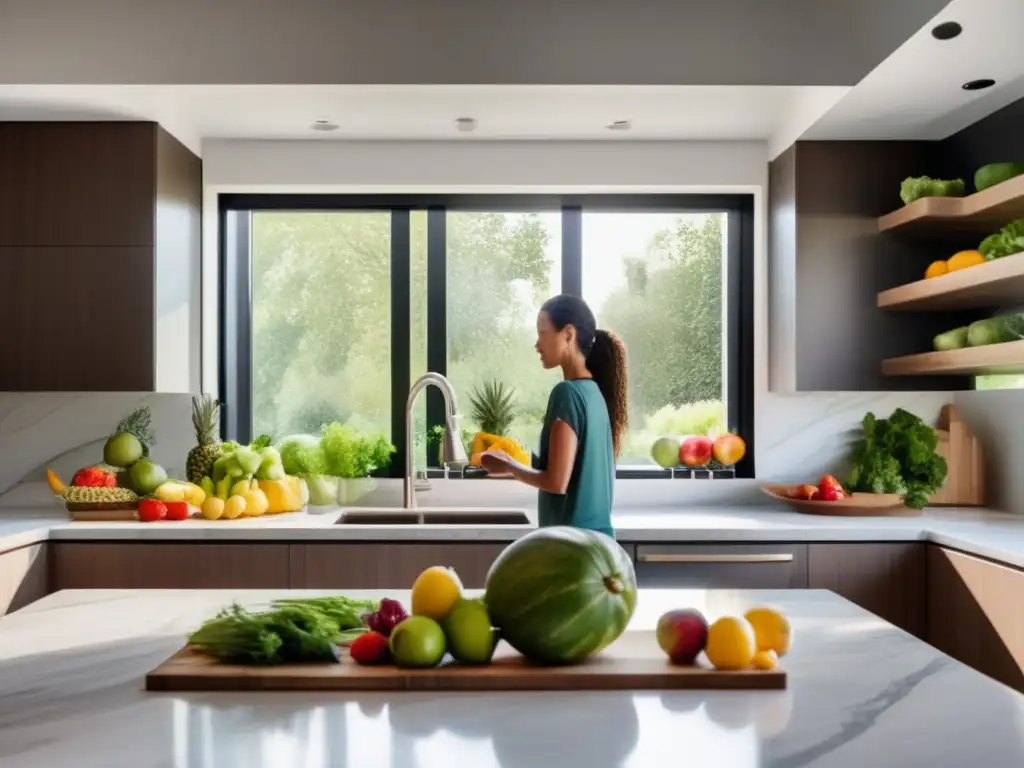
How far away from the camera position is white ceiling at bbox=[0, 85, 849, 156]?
325 cm

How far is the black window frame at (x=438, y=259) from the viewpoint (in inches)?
162

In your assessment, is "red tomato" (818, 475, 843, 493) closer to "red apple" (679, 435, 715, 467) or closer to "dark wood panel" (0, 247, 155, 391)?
"red apple" (679, 435, 715, 467)

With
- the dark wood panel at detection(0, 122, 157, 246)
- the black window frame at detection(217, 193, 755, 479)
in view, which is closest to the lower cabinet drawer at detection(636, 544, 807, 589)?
the black window frame at detection(217, 193, 755, 479)

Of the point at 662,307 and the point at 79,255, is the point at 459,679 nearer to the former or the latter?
the point at 79,255

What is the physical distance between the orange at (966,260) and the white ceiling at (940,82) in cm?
49

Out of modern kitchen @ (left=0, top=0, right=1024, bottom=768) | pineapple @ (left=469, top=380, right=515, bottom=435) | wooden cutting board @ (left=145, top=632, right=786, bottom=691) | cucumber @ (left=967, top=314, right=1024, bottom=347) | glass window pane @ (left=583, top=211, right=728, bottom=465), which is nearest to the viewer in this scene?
wooden cutting board @ (left=145, top=632, right=786, bottom=691)

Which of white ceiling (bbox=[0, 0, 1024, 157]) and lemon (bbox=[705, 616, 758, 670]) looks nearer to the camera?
lemon (bbox=[705, 616, 758, 670])

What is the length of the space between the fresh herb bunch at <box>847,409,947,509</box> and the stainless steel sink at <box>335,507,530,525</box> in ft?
4.08

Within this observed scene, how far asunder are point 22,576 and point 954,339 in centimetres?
302

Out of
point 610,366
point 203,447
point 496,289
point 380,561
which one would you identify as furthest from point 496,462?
point 496,289

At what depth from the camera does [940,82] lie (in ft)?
10.1

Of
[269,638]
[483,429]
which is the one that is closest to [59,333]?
[483,429]

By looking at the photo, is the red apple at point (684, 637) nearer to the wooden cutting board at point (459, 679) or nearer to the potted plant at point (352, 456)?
the wooden cutting board at point (459, 679)

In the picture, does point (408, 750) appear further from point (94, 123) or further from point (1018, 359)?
point (94, 123)
